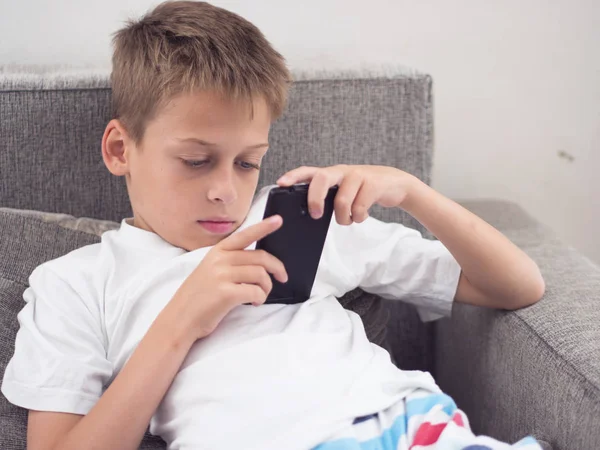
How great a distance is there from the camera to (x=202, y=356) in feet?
2.76

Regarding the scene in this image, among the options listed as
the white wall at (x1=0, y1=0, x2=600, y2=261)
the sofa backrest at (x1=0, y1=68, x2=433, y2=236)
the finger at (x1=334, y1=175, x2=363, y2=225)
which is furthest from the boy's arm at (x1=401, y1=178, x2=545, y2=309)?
the white wall at (x1=0, y1=0, x2=600, y2=261)

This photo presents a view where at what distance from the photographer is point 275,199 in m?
0.77

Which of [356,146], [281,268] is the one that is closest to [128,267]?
[281,268]

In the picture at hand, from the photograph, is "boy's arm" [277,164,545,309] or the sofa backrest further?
the sofa backrest

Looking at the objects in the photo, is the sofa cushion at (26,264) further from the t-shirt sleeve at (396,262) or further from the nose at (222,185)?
the nose at (222,185)

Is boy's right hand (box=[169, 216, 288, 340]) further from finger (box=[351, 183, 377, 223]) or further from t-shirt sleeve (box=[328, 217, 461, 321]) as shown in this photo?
t-shirt sleeve (box=[328, 217, 461, 321])

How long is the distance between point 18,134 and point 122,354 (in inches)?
17.5

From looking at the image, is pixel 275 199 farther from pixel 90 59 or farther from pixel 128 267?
pixel 90 59

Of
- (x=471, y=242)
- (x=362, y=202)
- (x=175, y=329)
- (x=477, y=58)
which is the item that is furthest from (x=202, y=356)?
(x=477, y=58)

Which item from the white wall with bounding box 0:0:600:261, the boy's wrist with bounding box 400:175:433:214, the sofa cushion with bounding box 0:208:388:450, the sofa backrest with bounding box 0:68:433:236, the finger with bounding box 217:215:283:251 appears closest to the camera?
the finger with bounding box 217:215:283:251

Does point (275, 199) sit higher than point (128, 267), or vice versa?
point (275, 199)

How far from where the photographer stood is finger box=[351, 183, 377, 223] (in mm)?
875

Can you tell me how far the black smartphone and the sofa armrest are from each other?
0.34m

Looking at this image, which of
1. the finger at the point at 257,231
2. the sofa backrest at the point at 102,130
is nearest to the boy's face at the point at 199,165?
the finger at the point at 257,231
